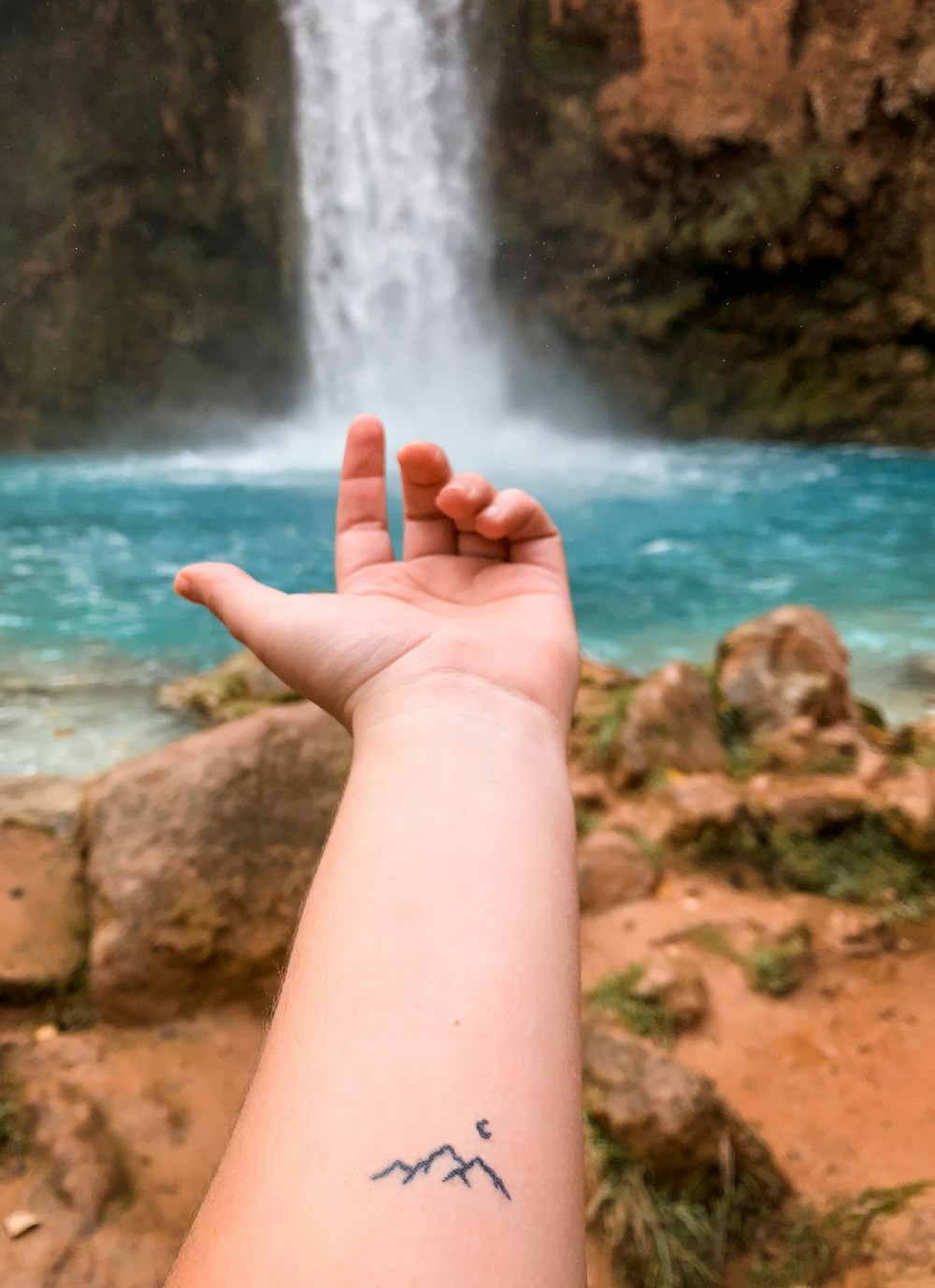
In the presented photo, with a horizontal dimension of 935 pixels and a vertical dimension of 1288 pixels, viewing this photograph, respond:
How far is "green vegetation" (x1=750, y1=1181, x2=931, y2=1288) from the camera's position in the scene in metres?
1.21

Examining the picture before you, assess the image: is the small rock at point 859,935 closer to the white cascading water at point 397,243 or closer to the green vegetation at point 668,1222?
the green vegetation at point 668,1222

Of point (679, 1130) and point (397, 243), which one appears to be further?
point (397, 243)

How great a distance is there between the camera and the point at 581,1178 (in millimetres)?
684

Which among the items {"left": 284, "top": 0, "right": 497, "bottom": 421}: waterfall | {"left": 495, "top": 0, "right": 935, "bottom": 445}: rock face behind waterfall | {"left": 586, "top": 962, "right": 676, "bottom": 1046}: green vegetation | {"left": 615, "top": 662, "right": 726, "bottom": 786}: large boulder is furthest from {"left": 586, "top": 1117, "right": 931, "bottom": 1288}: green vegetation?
{"left": 284, "top": 0, "right": 497, "bottom": 421}: waterfall

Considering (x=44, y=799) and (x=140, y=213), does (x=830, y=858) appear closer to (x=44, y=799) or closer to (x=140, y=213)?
(x=44, y=799)

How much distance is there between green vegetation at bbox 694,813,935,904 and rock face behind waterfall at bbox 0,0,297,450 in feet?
37.9

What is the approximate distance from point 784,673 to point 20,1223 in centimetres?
274

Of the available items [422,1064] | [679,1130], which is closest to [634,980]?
[679,1130]

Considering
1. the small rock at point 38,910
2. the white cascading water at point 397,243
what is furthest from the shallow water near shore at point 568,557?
the white cascading water at point 397,243

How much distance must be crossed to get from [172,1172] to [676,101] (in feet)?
38.2

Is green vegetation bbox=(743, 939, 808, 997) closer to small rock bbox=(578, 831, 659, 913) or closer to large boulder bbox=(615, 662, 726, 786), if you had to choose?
small rock bbox=(578, 831, 659, 913)

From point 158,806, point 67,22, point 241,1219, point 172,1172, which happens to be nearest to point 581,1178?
point 241,1219

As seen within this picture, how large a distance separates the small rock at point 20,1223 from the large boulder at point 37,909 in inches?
21.6

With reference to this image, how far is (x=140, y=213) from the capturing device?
38.9 ft
